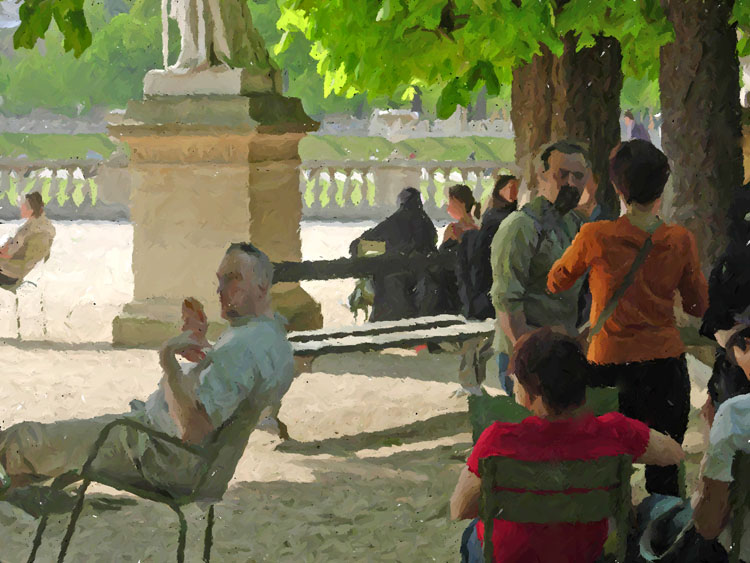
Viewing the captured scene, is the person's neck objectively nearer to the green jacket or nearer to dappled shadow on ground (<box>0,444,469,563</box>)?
the green jacket

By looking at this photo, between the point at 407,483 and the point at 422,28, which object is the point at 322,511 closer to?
→ the point at 407,483

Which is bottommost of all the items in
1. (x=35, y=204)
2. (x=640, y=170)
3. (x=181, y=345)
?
(x=35, y=204)

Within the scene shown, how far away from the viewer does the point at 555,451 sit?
330 cm

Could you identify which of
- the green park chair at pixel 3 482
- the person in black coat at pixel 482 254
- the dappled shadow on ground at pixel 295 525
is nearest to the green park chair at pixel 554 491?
the dappled shadow on ground at pixel 295 525

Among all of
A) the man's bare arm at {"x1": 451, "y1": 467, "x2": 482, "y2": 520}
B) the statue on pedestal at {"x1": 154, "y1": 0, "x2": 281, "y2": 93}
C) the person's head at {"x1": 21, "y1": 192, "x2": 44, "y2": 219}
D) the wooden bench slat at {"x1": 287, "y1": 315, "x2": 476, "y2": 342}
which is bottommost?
the wooden bench slat at {"x1": 287, "y1": 315, "x2": 476, "y2": 342}

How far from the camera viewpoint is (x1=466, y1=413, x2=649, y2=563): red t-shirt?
10.8 ft

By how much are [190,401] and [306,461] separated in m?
2.33

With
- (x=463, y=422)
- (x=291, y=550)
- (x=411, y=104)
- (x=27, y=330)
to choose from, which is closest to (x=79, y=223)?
(x=27, y=330)

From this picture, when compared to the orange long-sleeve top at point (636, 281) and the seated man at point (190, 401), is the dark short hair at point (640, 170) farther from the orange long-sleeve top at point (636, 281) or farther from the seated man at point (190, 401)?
the seated man at point (190, 401)

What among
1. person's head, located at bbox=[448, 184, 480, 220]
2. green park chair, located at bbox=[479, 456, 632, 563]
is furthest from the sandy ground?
green park chair, located at bbox=[479, 456, 632, 563]

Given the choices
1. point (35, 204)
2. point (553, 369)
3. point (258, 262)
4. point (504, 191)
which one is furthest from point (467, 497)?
point (35, 204)

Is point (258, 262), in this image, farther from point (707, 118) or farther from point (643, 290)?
point (707, 118)

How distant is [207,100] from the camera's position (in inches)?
382

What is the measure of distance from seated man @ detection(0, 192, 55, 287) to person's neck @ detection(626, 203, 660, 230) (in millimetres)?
7833
